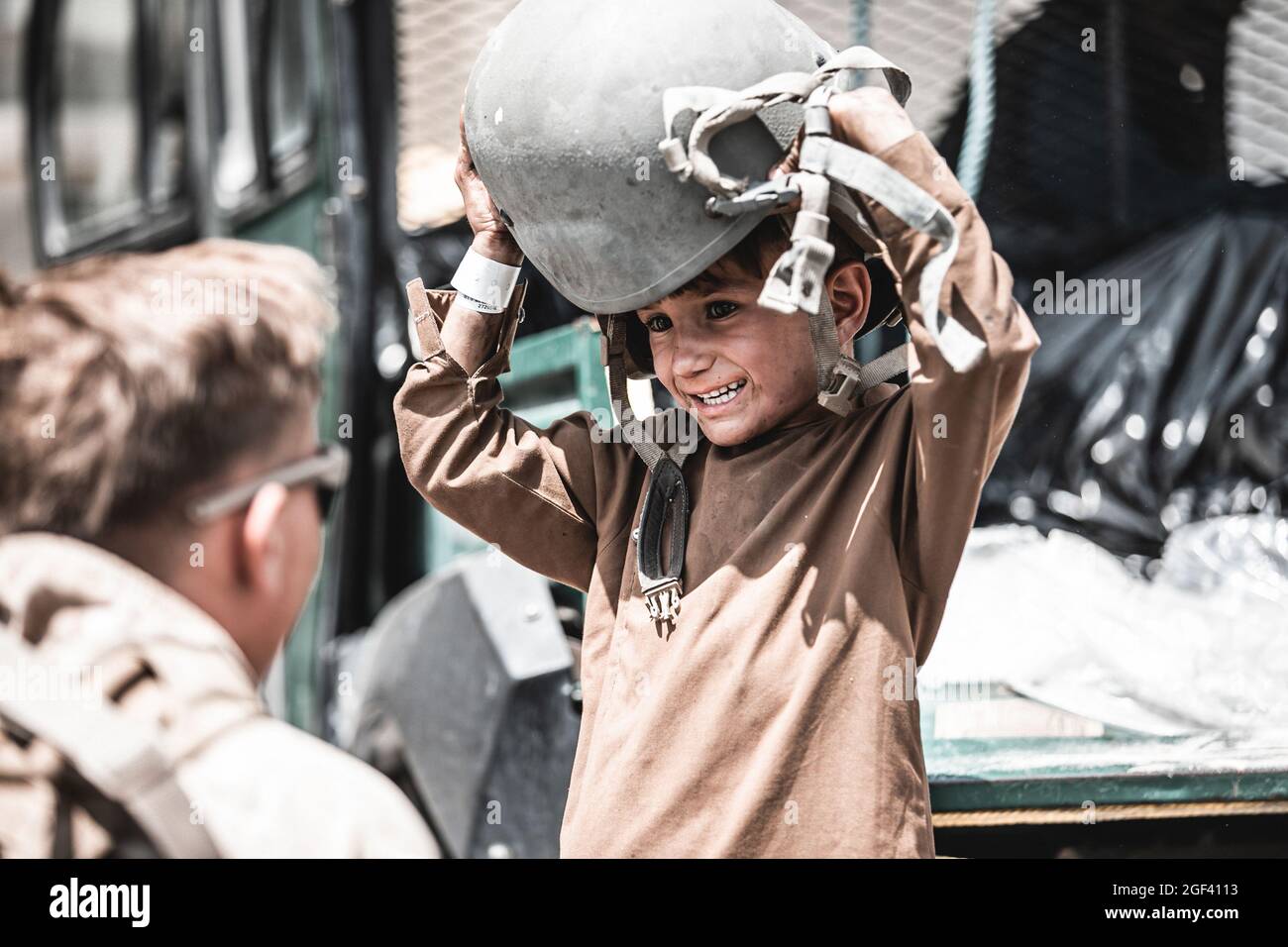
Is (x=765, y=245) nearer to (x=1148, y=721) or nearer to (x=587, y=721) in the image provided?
(x=587, y=721)

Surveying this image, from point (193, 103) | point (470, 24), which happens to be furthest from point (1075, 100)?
point (193, 103)

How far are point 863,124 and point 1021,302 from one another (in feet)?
6.39

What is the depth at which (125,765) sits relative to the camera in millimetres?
1266

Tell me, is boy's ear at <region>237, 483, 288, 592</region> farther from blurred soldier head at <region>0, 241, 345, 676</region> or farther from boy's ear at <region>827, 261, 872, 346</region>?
boy's ear at <region>827, 261, 872, 346</region>

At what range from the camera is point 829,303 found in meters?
1.81

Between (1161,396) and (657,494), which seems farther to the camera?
(1161,396)

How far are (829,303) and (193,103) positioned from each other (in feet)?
8.45

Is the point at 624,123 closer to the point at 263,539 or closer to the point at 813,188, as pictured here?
the point at 813,188

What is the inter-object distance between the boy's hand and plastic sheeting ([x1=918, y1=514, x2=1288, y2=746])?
1.52m

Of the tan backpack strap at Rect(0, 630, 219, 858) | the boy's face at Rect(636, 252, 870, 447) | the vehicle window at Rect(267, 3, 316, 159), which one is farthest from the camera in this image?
the vehicle window at Rect(267, 3, 316, 159)

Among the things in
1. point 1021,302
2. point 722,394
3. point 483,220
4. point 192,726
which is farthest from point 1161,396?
point 192,726

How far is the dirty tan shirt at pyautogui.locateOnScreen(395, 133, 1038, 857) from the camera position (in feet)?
5.42

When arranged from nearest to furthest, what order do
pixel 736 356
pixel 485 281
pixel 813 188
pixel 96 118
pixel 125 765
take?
pixel 125 765
pixel 813 188
pixel 736 356
pixel 485 281
pixel 96 118

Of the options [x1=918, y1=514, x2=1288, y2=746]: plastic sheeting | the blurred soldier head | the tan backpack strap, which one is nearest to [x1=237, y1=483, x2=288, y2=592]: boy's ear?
the blurred soldier head
